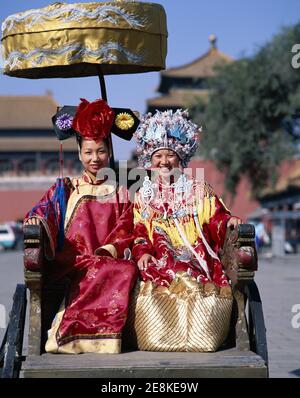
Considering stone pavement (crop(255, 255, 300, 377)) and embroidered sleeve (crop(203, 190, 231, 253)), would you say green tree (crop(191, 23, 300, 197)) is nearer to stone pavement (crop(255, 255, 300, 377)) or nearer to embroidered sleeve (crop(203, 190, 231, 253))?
stone pavement (crop(255, 255, 300, 377))

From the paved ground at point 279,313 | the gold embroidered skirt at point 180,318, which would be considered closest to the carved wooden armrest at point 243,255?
the gold embroidered skirt at point 180,318

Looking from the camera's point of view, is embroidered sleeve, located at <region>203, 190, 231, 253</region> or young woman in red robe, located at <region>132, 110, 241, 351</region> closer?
young woman in red robe, located at <region>132, 110, 241, 351</region>

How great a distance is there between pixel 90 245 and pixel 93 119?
679mm

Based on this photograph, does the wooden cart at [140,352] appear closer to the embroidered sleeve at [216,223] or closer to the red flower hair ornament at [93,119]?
the embroidered sleeve at [216,223]

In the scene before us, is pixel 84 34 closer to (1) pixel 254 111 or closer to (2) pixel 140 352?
(2) pixel 140 352

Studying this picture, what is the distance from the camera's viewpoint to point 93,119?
4.46m

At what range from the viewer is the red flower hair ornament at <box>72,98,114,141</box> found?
14.6ft

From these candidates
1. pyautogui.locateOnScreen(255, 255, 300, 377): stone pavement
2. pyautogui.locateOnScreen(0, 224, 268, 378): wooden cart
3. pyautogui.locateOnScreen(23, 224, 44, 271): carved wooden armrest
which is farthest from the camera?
pyautogui.locateOnScreen(255, 255, 300, 377): stone pavement

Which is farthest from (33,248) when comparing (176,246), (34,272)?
(176,246)

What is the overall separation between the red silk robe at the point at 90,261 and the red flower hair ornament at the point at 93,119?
0.30 m

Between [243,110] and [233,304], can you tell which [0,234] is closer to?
[243,110]

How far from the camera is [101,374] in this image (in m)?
3.67

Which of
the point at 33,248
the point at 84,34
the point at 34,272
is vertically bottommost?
the point at 34,272

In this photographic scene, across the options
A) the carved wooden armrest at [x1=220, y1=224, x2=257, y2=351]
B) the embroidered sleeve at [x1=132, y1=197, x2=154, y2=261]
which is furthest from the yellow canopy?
the carved wooden armrest at [x1=220, y1=224, x2=257, y2=351]
